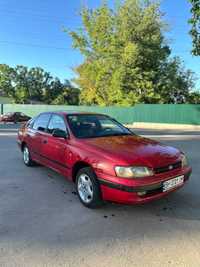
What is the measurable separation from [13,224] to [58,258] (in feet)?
3.61

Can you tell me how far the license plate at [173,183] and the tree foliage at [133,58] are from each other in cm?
2303

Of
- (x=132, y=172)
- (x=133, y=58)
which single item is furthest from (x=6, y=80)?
(x=132, y=172)

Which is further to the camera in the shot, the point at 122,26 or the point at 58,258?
the point at 122,26

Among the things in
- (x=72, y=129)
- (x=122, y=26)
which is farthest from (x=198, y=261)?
(x=122, y=26)

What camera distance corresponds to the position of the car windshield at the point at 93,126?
16.8 feet

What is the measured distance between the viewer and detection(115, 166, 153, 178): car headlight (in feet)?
12.5

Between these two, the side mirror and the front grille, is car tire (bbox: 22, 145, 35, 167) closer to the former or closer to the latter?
the side mirror

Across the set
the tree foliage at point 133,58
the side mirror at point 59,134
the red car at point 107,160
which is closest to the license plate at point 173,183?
the red car at point 107,160

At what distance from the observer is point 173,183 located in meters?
4.16

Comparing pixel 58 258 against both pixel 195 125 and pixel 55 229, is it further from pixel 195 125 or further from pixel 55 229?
pixel 195 125

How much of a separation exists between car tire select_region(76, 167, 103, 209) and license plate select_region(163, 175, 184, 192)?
0.99 m

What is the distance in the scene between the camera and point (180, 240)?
133 inches

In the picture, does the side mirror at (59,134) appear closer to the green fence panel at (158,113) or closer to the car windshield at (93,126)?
the car windshield at (93,126)

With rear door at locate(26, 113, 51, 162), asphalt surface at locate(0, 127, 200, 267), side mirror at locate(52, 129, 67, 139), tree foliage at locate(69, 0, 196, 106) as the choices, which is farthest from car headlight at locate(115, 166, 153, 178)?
tree foliage at locate(69, 0, 196, 106)
